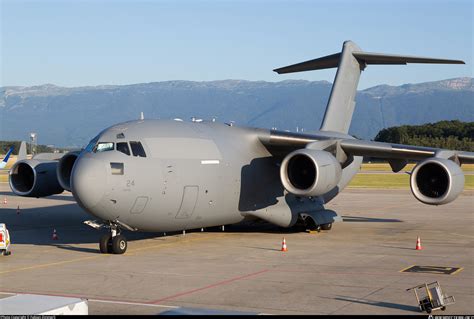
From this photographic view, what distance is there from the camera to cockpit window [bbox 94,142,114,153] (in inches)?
680

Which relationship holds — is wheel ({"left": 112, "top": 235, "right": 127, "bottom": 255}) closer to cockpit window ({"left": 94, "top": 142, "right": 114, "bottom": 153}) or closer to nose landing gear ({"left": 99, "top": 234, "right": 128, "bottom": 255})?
nose landing gear ({"left": 99, "top": 234, "right": 128, "bottom": 255})

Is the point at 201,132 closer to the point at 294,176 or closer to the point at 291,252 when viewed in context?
the point at 294,176

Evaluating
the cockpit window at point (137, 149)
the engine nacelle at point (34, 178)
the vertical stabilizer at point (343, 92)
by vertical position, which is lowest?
the engine nacelle at point (34, 178)

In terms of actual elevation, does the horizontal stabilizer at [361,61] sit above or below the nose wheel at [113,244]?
above

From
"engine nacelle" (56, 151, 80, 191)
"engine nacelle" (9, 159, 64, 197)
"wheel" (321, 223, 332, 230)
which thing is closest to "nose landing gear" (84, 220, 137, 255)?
"engine nacelle" (56, 151, 80, 191)

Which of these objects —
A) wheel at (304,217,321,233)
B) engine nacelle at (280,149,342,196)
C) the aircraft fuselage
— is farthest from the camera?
wheel at (304,217,321,233)

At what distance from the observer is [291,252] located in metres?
17.7

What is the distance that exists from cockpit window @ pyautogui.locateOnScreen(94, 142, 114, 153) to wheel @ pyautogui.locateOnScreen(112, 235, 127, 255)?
211cm

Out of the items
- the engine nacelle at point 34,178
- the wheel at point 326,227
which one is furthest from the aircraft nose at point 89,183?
the wheel at point 326,227

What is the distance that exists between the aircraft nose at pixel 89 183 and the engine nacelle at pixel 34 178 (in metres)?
5.98

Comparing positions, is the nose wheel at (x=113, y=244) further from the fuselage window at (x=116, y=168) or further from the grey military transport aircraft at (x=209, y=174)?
the fuselage window at (x=116, y=168)

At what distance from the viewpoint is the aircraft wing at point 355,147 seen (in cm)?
2081

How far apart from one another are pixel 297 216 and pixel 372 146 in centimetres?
315

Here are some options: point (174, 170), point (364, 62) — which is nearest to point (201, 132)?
point (174, 170)
